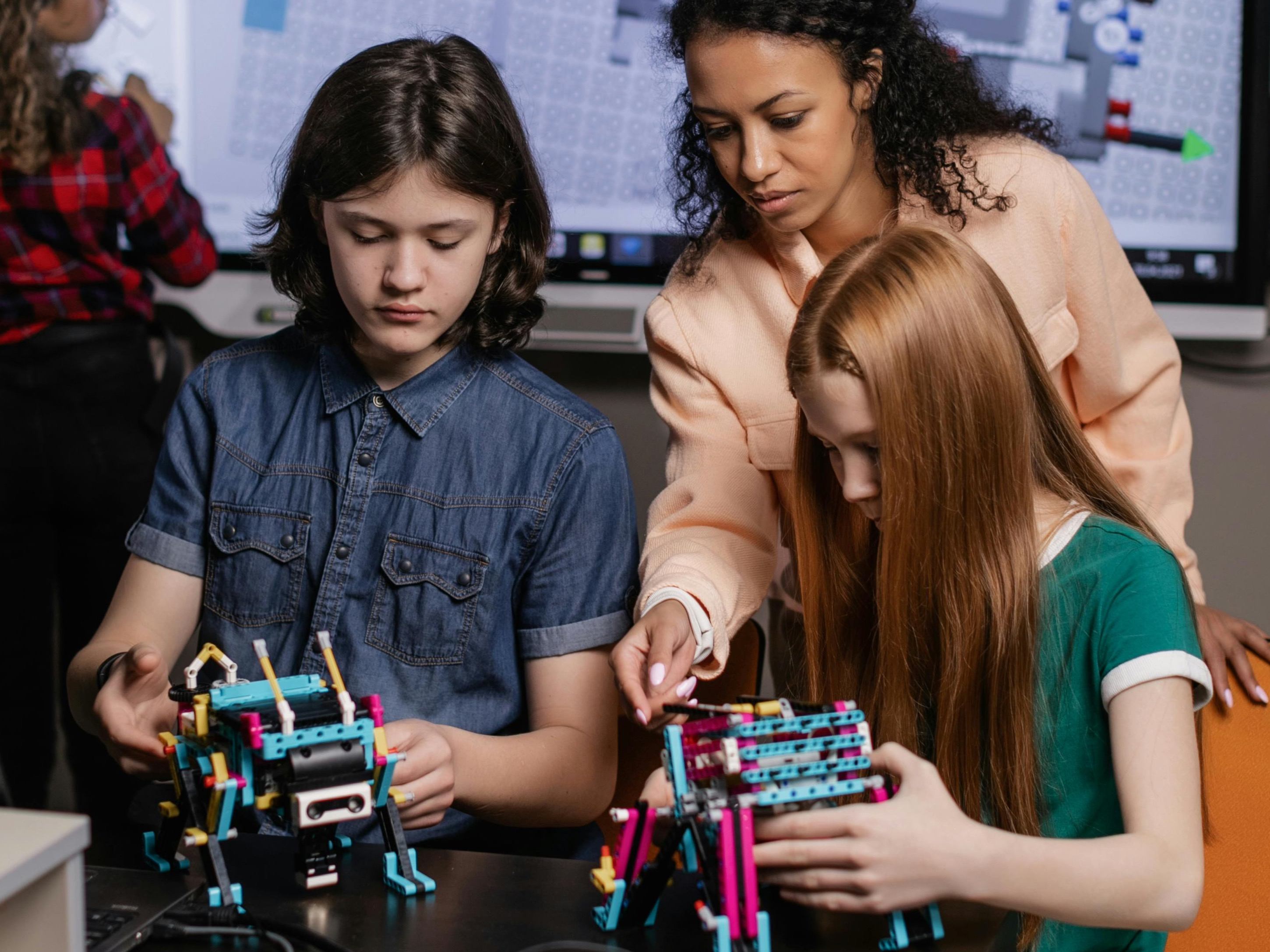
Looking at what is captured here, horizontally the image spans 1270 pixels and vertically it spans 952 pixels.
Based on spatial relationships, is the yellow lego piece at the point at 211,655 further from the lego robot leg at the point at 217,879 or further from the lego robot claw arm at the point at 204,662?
the lego robot leg at the point at 217,879

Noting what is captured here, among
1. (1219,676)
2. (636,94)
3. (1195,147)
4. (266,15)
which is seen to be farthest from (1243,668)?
(266,15)

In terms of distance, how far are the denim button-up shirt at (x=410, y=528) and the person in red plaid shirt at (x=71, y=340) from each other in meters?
0.92

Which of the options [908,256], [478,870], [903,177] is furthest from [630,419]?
[478,870]

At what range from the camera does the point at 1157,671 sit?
3.05 ft

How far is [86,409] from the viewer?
213cm

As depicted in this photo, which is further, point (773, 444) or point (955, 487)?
point (773, 444)

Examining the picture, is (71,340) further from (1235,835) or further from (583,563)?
(1235,835)

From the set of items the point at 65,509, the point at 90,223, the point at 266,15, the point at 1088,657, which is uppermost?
the point at 266,15

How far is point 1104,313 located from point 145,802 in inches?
43.4

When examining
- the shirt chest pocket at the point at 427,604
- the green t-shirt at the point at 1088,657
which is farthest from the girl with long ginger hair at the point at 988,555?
the shirt chest pocket at the point at 427,604

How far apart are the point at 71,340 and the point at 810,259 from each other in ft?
4.59

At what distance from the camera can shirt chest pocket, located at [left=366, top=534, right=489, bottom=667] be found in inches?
48.5

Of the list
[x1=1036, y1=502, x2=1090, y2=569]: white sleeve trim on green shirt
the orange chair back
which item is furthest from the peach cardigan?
[x1=1036, y1=502, x2=1090, y2=569]: white sleeve trim on green shirt

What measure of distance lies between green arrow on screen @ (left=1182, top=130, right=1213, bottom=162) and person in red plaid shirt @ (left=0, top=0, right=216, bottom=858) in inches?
69.1
